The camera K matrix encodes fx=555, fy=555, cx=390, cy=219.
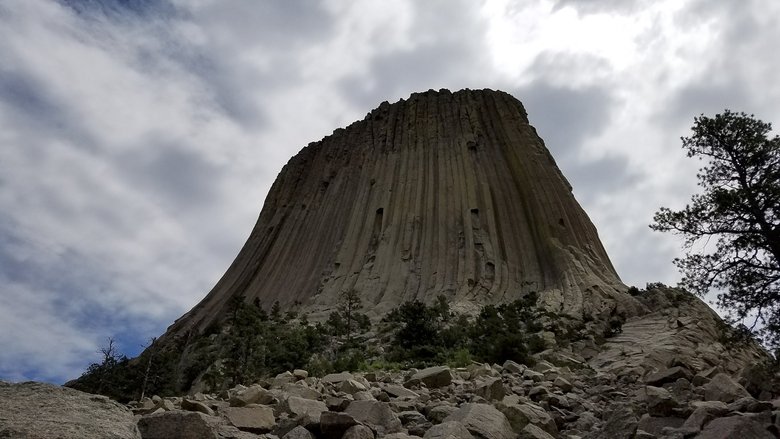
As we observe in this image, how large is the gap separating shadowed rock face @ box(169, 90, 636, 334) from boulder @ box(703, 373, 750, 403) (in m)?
20.0

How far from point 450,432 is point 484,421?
64cm

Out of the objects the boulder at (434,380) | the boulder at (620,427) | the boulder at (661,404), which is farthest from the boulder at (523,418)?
the boulder at (434,380)

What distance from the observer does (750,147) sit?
13.1 metres

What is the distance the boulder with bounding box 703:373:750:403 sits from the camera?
5836mm

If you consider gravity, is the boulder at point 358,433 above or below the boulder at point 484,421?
below

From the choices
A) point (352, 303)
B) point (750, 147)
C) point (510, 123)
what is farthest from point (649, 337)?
point (510, 123)

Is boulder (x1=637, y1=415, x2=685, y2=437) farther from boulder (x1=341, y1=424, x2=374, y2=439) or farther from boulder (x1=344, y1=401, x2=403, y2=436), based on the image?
boulder (x1=341, y1=424, x2=374, y2=439)

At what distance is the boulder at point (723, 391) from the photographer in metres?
5.84

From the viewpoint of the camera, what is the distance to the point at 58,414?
4.11 meters

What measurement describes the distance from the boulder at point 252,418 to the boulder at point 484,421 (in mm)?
1862

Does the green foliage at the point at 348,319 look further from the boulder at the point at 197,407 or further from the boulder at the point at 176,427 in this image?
the boulder at the point at 176,427

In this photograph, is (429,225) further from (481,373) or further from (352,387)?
(352,387)

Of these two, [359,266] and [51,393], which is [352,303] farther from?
[51,393]

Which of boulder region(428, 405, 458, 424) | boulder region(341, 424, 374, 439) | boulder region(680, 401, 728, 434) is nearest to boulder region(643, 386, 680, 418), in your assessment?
boulder region(680, 401, 728, 434)
